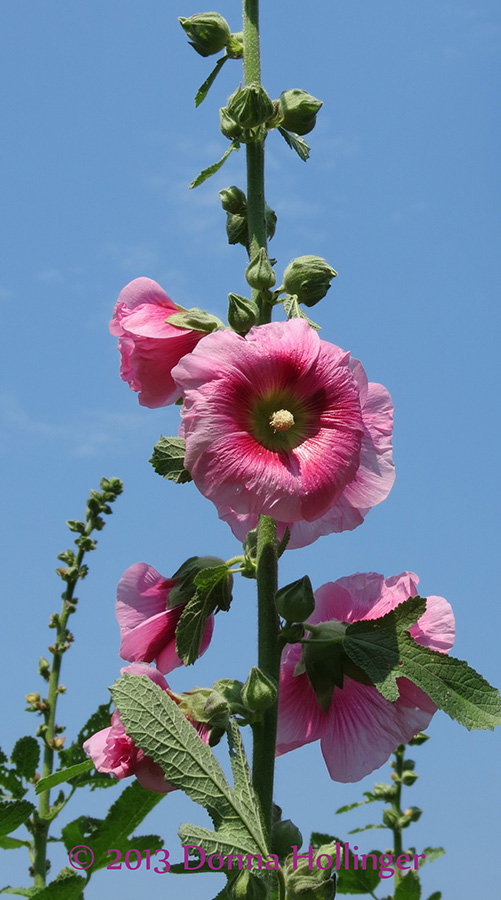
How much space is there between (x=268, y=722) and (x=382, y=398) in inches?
29.0

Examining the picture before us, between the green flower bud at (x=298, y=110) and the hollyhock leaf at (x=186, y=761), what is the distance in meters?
1.40

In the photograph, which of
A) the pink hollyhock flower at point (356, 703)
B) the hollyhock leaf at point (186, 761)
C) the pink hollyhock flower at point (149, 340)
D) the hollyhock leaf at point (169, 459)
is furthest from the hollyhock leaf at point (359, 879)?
the pink hollyhock flower at point (149, 340)

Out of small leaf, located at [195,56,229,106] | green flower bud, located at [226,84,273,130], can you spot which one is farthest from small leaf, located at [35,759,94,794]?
small leaf, located at [195,56,229,106]

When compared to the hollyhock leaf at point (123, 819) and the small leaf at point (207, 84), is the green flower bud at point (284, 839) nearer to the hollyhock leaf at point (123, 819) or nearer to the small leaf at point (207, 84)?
the hollyhock leaf at point (123, 819)

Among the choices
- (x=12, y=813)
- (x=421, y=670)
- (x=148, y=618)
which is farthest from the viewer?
(x=12, y=813)

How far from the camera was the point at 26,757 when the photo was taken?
353 cm

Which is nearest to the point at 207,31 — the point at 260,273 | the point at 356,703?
the point at 260,273

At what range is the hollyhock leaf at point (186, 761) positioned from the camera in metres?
1.67

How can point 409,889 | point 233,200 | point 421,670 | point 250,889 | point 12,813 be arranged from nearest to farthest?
point 250,889 → point 421,670 → point 233,200 → point 409,889 → point 12,813

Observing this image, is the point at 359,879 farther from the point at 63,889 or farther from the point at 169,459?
the point at 169,459

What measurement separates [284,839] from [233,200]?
147 centimetres

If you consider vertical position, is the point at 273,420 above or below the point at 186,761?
above

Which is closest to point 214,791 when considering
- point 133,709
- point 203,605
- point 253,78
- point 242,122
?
point 133,709

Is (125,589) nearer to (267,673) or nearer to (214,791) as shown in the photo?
(267,673)
